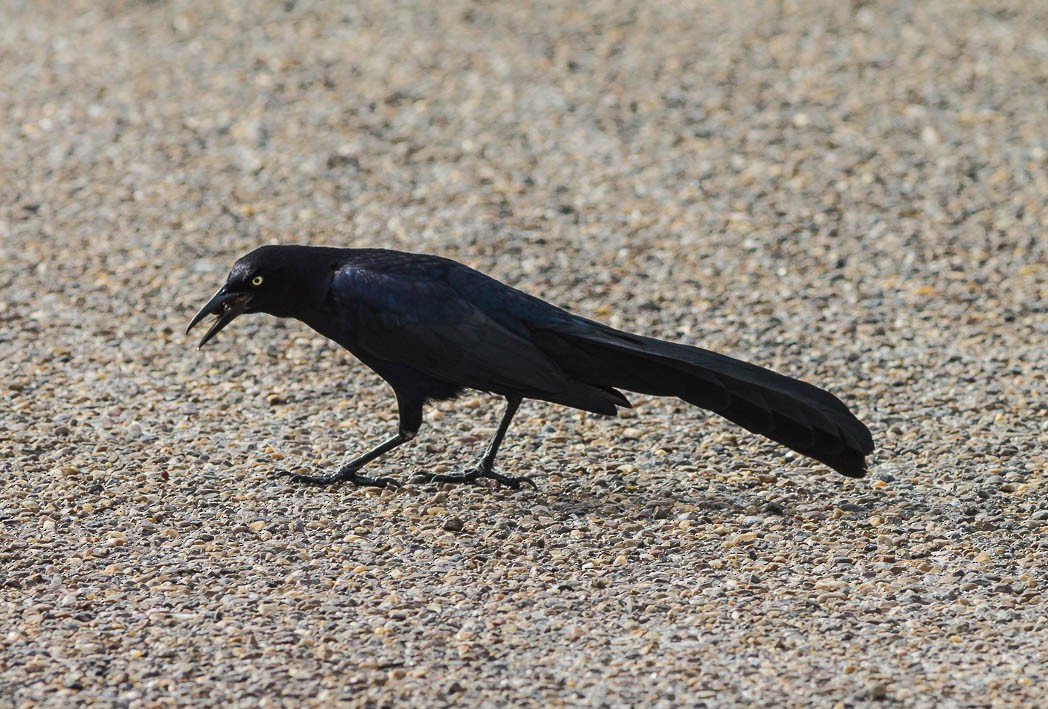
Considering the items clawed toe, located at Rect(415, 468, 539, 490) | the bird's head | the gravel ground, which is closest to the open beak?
the bird's head

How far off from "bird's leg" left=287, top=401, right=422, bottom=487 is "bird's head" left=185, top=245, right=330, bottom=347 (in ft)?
1.64

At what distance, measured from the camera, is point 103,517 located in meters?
4.81

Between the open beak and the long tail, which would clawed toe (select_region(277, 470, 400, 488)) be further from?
the long tail

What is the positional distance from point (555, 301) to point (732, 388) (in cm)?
215

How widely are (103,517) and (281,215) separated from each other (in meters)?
3.18

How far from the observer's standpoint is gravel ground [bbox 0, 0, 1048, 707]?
4051 mm

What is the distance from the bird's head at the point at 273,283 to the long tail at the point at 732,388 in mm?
858

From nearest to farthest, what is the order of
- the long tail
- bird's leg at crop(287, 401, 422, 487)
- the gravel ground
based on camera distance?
the gravel ground, the long tail, bird's leg at crop(287, 401, 422, 487)

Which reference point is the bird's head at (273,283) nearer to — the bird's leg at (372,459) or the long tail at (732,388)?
the bird's leg at (372,459)

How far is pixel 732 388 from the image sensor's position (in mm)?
4793

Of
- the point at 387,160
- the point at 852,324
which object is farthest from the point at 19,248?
the point at 852,324

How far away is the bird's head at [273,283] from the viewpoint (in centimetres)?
495

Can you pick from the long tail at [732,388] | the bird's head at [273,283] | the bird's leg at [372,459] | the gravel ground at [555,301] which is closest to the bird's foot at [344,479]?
the bird's leg at [372,459]

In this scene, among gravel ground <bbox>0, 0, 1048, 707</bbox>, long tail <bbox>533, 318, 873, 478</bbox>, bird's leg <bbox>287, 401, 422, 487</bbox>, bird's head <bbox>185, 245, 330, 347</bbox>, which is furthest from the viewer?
bird's leg <bbox>287, 401, 422, 487</bbox>
